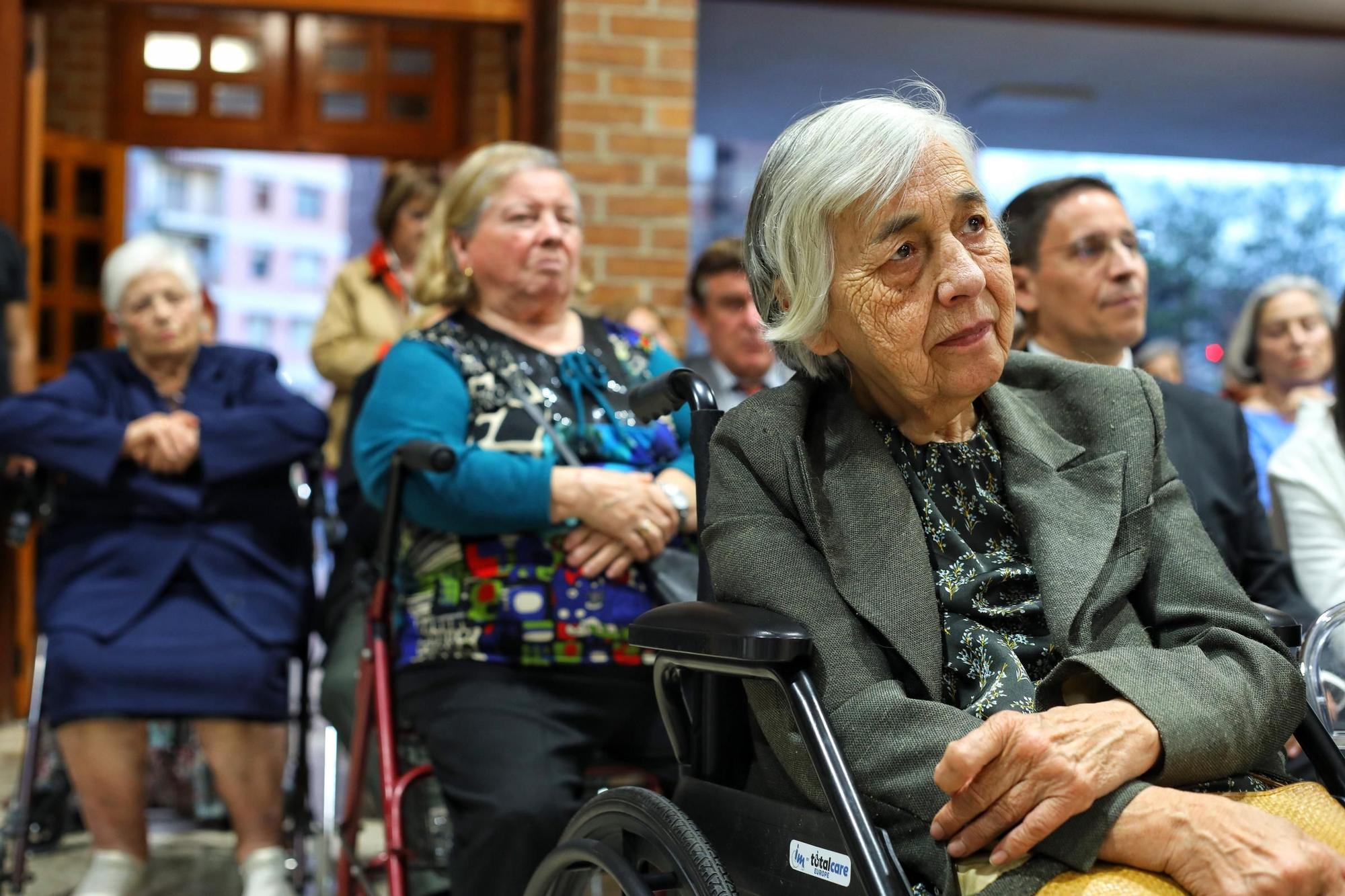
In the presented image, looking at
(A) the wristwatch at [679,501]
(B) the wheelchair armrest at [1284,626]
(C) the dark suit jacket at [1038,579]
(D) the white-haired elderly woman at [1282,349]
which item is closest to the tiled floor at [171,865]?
(A) the wristwatch at [679,501]

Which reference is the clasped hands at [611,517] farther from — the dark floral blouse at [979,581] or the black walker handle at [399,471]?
the dark floral blouse at [979,581]

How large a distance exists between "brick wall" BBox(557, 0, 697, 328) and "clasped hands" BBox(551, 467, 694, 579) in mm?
2326

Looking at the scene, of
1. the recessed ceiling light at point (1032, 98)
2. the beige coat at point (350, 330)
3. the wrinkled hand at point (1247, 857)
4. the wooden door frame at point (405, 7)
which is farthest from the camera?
the recessed ceiling light at point (1032, 98)

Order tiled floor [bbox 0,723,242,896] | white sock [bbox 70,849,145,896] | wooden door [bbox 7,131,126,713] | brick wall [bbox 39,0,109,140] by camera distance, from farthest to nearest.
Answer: brick wall [bbox 39,0,109,140]
wooden door [bbox 7,131,126,713]
tiled floor [bbox 0,723,242,896]
white sock [bbox 70,849,145,896]

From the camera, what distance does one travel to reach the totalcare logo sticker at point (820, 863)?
4.31 feet

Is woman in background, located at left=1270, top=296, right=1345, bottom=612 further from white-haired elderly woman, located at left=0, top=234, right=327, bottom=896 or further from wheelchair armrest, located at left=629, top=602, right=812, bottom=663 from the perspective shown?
white-haired elderly woman, located at left=0, top=234, right=327, bottom=896

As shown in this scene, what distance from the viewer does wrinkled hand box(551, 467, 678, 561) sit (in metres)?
2.30

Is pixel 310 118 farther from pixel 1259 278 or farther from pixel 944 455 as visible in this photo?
pixel 944 455

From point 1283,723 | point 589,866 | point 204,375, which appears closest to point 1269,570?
point 1283,723

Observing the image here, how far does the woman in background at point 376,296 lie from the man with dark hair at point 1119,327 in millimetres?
2042

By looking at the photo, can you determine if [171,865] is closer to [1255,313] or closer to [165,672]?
[165,672]

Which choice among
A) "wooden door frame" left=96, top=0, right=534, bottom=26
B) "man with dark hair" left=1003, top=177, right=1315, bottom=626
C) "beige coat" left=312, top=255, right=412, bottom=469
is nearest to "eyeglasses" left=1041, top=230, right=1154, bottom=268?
"man with dark hair" left=1003, top=177, right=1315, bottom=626

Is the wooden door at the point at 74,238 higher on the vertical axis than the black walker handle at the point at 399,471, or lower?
higher

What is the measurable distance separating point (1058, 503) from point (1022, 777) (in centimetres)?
39
